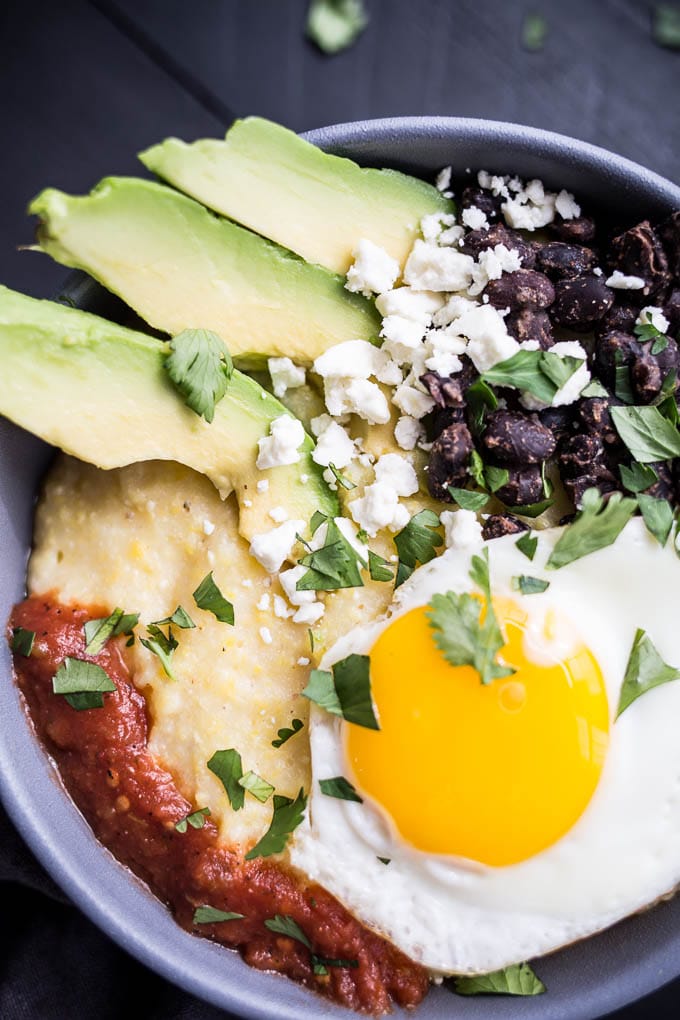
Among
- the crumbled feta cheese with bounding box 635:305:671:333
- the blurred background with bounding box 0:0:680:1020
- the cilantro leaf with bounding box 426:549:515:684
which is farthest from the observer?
the blurred background with bounding box 0:0:680:1020

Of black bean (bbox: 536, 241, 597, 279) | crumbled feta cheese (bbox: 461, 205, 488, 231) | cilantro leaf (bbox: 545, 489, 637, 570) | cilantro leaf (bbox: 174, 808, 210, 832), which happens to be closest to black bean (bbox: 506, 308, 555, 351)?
black bean (bbox: 536, 241, 597, 279)

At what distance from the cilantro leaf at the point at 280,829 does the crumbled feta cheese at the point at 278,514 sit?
56cm

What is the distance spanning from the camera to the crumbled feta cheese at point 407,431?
85.4 inches

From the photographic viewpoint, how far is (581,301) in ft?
7.09

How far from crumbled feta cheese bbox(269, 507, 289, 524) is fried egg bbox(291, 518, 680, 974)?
28cm

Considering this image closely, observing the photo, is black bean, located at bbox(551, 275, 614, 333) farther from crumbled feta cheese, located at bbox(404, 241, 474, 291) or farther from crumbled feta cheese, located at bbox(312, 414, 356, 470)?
crumbled feta cheese, located at bbox(312, 414, 356, 470)

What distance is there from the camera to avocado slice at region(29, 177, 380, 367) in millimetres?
1972

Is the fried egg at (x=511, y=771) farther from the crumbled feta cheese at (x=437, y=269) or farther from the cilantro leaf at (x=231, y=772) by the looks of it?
the crumbled feta cheese at (x=437, y=269)

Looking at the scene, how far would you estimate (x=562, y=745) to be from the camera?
1995 mm

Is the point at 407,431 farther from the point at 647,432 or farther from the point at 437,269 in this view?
the point at 647,432

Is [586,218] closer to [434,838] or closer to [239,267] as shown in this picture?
[239,267]

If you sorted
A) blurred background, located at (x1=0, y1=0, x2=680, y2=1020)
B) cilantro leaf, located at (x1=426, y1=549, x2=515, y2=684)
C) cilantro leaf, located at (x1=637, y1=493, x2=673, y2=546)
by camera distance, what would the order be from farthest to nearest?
blurred background, located at (x1=0, y1=0, x2=680, y2=1020)
cilantro leaf, located at (x1=637, y1=493, x2=673, y2=546)
cilantro leaf, located at (x1=426, y1=549, x2=515, y2=684)

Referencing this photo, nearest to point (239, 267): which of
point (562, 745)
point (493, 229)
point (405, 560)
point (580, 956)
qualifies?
point (493, 229)

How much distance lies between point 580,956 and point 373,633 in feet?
2.74
